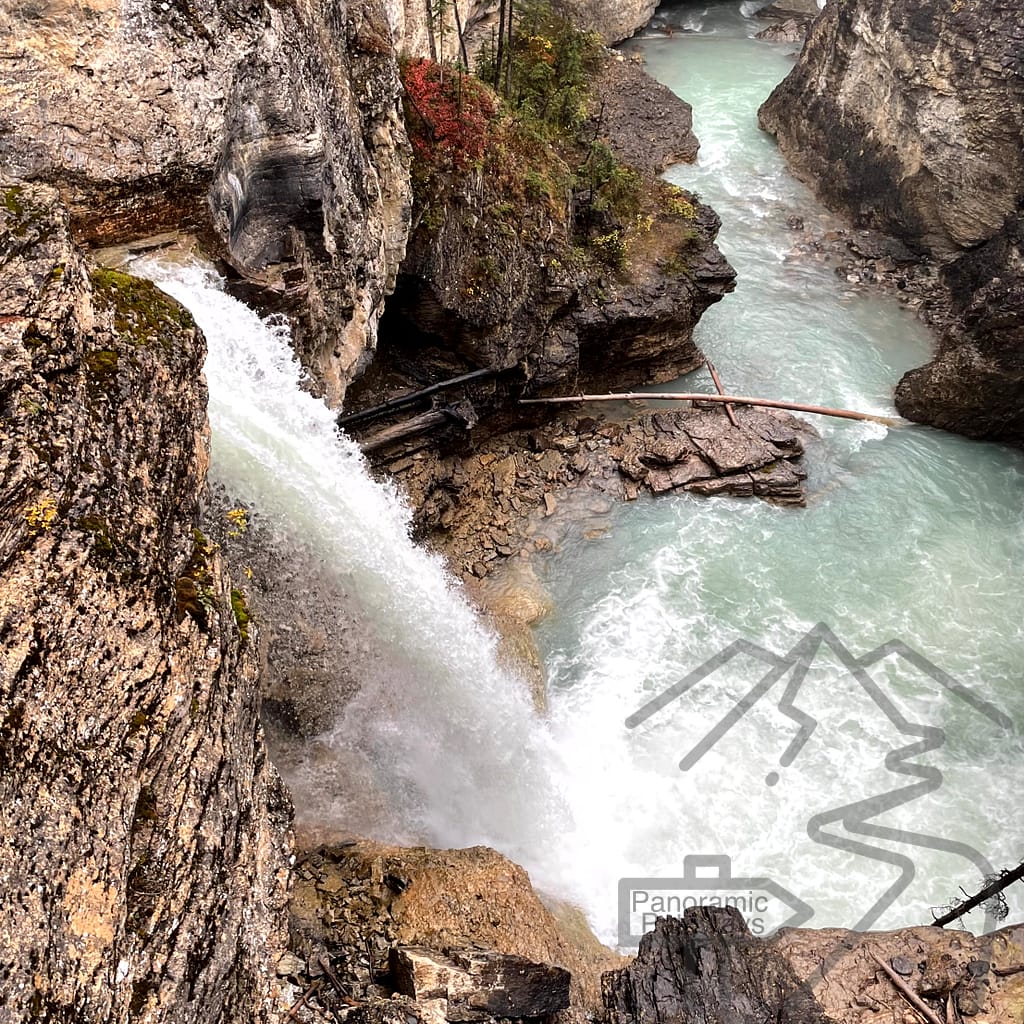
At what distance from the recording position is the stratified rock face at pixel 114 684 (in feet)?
13.4

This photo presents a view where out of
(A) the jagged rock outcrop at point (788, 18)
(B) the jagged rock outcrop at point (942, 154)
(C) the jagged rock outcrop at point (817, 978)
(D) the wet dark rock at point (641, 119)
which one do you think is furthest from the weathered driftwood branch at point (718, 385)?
(A) the jagged rock outcrop at point (788, 18)

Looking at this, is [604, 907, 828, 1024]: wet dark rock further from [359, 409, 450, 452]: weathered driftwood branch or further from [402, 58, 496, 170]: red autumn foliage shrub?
[402, 58, 496, 170]: red autumn foliage shrub

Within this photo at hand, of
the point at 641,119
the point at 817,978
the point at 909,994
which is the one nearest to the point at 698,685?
the point at 817,978

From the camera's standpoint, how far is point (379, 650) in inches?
424

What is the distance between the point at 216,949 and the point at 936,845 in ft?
32.8

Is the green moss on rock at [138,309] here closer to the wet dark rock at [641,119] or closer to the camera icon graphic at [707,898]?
the camera icon graphic at [707,898]

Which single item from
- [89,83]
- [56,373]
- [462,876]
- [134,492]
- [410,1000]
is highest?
[89,83]

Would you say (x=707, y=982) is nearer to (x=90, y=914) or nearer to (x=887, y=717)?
(x=887, y=717)

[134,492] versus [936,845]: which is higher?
[134,492]

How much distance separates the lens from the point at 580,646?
42.9 ft

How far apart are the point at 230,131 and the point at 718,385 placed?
441 inches

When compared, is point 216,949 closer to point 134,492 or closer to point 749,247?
point 134,492

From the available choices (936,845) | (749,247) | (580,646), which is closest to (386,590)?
(580,646)

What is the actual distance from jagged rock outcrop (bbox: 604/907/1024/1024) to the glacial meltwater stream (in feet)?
5.34
